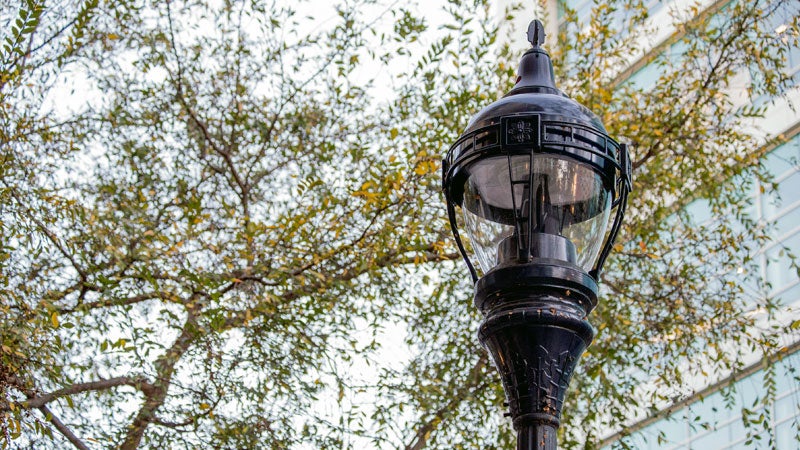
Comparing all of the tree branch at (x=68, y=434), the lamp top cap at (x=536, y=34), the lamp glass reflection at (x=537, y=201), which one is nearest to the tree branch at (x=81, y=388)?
the tree branch at (x=68, y=434)

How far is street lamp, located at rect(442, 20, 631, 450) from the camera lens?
2.97 meters

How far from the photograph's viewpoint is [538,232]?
3.06 meters

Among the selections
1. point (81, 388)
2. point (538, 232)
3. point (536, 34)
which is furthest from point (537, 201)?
point (81, 388)

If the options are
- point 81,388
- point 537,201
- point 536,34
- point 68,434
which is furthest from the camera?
point 81,388

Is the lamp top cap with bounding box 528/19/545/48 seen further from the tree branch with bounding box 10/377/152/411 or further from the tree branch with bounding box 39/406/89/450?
the tree branch with bounding box 39/406/89/450

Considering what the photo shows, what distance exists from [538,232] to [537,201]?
3.9 inches

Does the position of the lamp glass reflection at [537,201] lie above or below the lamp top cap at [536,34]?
below

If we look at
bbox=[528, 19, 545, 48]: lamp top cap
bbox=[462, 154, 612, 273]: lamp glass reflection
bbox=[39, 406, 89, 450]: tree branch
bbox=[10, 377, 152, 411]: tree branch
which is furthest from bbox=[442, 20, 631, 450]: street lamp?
bbox=[39, 406, 89, 450]: tree branch

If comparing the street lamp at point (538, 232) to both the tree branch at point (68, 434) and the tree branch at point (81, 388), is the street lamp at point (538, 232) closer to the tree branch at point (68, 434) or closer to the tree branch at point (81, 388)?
the tree branch at point (81, 388)

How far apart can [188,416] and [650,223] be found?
406cm

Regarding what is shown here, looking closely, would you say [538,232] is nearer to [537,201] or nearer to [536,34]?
[537,201]

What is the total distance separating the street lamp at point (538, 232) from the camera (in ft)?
9.74

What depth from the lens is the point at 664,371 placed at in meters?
7.63

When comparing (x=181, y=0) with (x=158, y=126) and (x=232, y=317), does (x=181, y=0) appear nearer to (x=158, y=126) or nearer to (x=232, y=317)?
(x=158, y=126)
